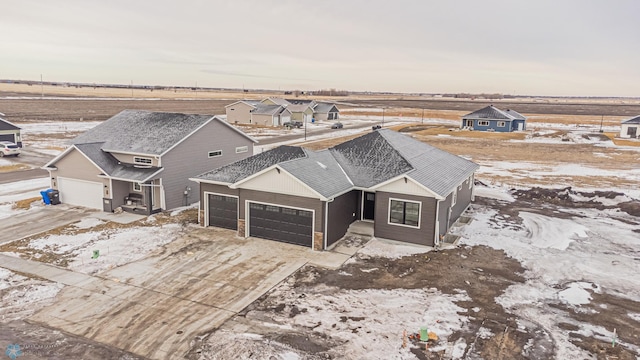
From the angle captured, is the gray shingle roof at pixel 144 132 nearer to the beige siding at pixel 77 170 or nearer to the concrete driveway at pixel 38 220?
the beige siding at pixel 77 170

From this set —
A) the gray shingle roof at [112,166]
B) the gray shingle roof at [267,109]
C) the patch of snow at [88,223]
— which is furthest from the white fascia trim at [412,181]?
the gray shingle roof at [267,109]

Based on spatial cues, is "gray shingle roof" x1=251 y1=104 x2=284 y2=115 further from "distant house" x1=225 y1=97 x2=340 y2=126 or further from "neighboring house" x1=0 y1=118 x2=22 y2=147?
"neighboring house" x1=0 y1=118 x2=22 y2=147

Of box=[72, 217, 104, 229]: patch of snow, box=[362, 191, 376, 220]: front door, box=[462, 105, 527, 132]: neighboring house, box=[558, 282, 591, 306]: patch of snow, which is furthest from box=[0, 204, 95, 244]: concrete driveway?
box=[462, 105, 527, 132]: neighboring house

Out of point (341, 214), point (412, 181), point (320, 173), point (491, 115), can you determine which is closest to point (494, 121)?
point (491, 115)

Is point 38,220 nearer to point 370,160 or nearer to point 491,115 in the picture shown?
point 370,160

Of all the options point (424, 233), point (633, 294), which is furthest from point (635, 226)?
point (424, 233)

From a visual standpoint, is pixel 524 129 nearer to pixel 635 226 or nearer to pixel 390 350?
pixel 635 226

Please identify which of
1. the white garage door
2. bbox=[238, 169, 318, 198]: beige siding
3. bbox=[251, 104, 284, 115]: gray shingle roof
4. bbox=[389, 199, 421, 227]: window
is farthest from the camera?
bbox=[251, 104, 284, 115]: gray shingle roof
